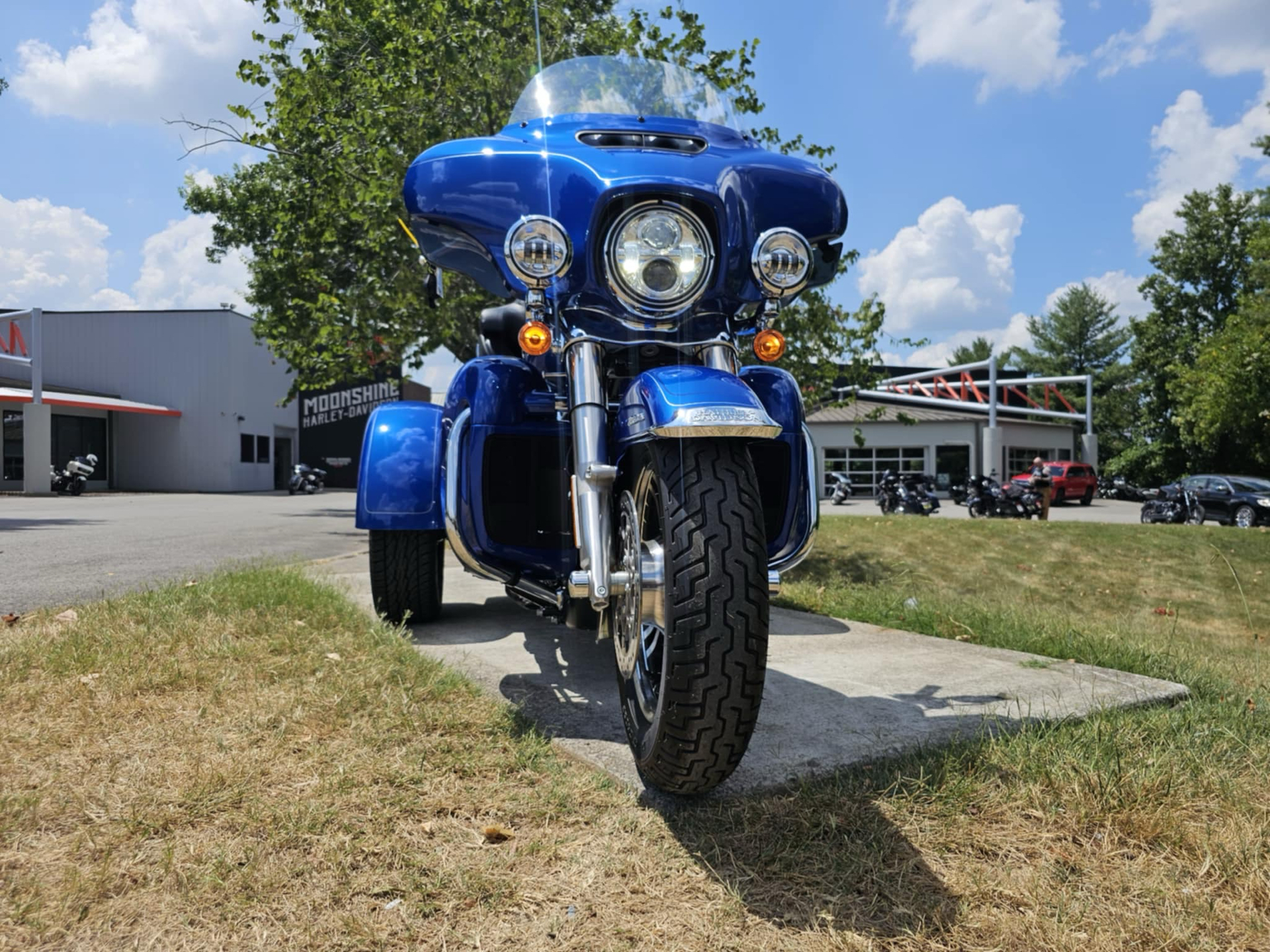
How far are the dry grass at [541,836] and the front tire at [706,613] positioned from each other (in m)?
0.21

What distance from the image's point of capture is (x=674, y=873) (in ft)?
6.53

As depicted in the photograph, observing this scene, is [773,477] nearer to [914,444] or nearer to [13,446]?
[13,446]

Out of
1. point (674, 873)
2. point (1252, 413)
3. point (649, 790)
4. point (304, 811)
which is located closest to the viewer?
point (674, 873)

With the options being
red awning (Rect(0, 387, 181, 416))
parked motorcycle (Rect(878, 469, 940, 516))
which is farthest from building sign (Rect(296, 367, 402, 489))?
parked motorcycle (Rect(878, 469, 940, 516))

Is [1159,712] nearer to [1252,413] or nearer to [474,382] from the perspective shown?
[474,382]

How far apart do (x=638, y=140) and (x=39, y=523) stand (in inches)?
470

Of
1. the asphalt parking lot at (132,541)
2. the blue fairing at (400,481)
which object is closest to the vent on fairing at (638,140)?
the blue fairing at (400,481)

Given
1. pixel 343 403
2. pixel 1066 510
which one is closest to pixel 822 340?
pixel 1066 510

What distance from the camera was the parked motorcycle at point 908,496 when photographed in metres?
23.3

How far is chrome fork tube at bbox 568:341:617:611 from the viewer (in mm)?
2424

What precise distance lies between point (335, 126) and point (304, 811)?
33.3ft

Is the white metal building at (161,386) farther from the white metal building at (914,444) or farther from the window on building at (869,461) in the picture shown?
the window on building at (869,461)

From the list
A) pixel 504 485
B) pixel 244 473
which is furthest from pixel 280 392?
pixel 504 485

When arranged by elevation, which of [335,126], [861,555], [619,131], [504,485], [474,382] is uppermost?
[335,126]
